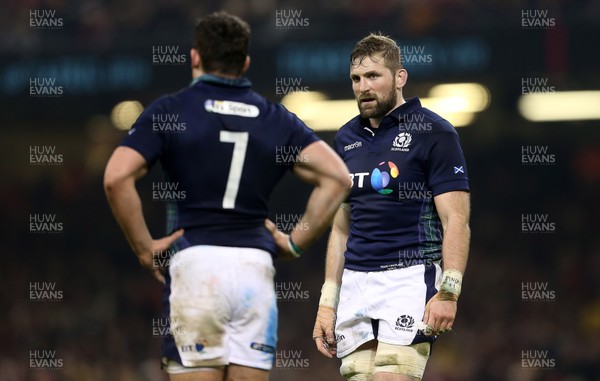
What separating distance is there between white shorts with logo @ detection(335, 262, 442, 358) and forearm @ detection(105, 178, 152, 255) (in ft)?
5.76

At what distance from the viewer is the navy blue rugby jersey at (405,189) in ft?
22.3

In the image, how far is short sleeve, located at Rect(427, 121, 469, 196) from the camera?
6.73m

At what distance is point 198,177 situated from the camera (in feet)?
17.9

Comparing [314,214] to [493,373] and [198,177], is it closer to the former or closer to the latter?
[198,177]

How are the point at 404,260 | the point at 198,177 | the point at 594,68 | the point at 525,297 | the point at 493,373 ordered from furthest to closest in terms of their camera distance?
the point at 525,297
the point at 493,373
the point at 594,68
the point at 404,260
the point at 198,177

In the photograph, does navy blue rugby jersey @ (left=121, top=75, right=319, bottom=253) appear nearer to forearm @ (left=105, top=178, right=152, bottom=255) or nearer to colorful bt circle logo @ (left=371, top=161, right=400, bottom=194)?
forearm @ (left=105, top=178, right=152, bottom=255)

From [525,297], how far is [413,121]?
1197cm

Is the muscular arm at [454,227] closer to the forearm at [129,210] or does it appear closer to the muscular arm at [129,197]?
the muscular arm at [129,197]

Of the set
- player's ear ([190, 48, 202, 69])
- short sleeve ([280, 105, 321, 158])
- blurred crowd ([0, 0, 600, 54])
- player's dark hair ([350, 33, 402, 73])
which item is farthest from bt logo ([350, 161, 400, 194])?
blurred crowd ([0, 0, 600, 54])

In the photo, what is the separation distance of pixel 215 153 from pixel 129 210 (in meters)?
0.47

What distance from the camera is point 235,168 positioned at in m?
5.50

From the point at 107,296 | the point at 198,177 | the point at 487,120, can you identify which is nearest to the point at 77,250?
the point at 107,296

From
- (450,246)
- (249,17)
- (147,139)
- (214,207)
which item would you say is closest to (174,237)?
(214,207)

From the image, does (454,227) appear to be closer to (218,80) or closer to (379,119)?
(379,119)
